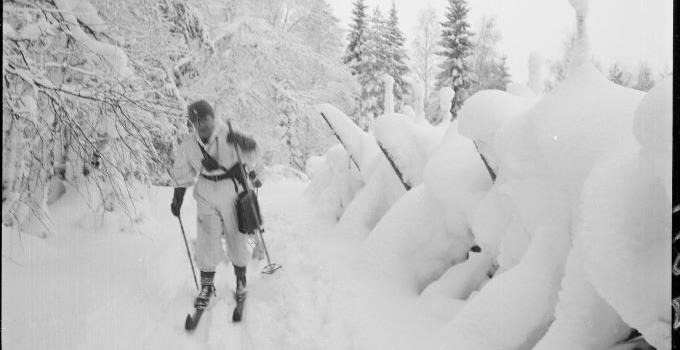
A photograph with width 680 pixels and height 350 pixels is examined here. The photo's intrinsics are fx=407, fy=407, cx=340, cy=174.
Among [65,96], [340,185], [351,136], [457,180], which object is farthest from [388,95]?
[65,96]

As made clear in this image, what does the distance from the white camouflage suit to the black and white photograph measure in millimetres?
17

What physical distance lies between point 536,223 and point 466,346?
0.78m

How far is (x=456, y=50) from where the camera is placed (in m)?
14.3

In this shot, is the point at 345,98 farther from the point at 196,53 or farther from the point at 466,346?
the point at 466,346

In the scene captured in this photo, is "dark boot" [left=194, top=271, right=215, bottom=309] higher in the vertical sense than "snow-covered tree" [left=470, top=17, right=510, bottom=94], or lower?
lower

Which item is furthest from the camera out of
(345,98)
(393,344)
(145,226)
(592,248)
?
(345,98)

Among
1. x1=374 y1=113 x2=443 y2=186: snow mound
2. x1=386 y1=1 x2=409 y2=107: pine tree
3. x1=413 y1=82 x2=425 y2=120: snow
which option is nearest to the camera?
x1=374 y1=113 x2=443 y2=186: snow mound

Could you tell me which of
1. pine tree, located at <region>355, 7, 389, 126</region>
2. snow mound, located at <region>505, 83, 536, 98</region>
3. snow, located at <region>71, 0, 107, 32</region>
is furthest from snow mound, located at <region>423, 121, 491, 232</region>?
pine tree, located at <region>355, 7, 389, 126</region>

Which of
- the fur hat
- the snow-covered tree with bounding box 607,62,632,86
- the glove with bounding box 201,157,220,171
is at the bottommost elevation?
the glove with bounding box 201,157,220,171

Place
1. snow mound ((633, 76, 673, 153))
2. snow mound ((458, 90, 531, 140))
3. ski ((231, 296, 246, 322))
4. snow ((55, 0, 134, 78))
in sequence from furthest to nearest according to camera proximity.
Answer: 1. ski ((231, 296, 246, 322))
2. snow mound ((458, 90, 531, 140))
3. snow ((55, 0, 134, 78))
4. snow mound ((633, 76, 673, 153))

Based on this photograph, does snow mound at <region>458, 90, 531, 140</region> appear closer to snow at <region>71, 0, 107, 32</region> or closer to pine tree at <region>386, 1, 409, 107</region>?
snow at <region>71, 0, 107, 32</region>

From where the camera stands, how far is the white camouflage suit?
11.3 feet

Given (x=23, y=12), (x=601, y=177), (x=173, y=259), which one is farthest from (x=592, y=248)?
(x=173, y=259)

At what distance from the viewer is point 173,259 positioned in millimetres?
4645
